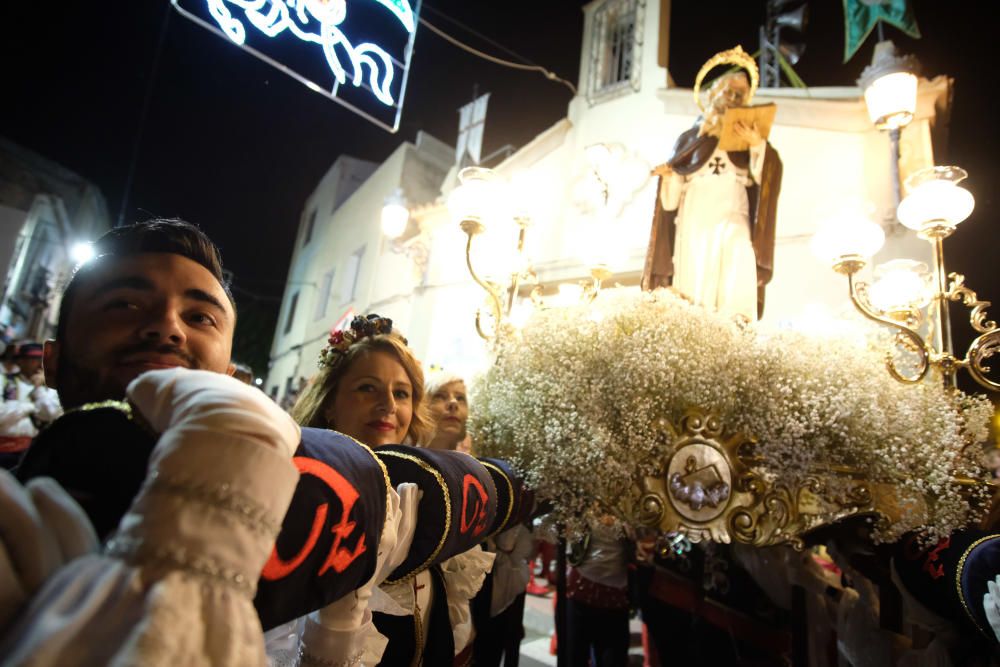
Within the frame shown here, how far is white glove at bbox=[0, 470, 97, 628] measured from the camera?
50 cm

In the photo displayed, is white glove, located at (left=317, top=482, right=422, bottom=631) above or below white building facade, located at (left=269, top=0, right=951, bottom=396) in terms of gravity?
below

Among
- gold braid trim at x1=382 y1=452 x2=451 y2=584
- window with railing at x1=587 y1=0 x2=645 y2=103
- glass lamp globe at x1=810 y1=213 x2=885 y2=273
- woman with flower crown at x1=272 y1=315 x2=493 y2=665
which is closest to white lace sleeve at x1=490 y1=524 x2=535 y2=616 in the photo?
woman with flower crown at x1=272 y1=315 x2=493 y2=665

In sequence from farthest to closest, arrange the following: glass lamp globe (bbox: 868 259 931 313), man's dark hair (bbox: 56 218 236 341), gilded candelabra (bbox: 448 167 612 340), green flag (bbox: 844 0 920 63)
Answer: green flag (bbox: 844 0 920 63), gilded candelabra (bbox: 448 167 612 340), glass lamp globe (bbox: 868 259 931 313), man's dark hair (bbox: 56 218 236 341)

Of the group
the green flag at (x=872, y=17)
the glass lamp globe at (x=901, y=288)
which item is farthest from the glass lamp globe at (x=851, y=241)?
the green flag at (x=872, y=17)

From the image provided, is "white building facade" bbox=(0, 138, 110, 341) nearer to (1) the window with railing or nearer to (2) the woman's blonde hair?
(1) the window with railing

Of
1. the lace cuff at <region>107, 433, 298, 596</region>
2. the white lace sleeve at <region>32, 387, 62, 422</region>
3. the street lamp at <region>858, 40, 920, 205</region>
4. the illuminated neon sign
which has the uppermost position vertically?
the illuminated neon sign

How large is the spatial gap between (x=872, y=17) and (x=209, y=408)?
30.1ft

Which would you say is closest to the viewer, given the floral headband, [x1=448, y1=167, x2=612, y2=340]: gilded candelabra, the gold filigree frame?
the gold filigree frame

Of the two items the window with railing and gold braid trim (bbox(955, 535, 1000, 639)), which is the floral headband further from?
the window with railing

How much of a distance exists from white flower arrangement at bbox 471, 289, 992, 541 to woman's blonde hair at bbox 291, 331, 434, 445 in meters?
0.41

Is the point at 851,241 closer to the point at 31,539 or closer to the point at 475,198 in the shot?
the point at 475,198

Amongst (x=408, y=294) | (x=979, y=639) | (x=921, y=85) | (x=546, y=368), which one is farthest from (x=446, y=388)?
(x=408, y=294)

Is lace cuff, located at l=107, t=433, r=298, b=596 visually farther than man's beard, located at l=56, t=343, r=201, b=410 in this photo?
No

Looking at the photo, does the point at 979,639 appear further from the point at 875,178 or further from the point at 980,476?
the point at 875,178
